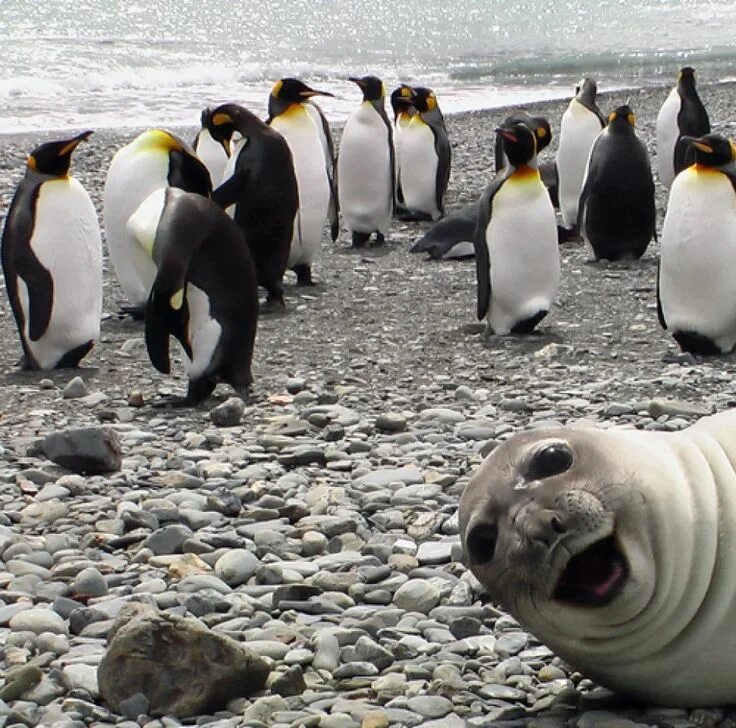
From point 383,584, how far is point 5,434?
2.60 metres

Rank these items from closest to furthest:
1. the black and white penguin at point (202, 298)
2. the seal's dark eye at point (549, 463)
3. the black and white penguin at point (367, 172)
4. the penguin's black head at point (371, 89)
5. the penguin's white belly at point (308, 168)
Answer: the seal's dark eye at point (549, 463), the black and white penguin at point (202, 298), the penguin's white belly at point (308, 168), the black and white penguin at point (367, 172), the penguin's black head at point (371, 89)

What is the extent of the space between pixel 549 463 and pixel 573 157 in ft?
34.5

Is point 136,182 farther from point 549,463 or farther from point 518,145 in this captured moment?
point 549,463

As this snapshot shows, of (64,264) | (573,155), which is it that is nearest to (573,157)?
(573,155)

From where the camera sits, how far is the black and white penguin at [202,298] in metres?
6.45

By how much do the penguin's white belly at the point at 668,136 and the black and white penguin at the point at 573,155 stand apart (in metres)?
1.05

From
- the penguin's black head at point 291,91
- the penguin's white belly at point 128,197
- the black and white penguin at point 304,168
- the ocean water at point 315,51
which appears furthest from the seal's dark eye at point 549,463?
the ocean water at point 315,51

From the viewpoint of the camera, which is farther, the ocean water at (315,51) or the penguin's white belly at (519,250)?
the ocean water at (315,51)

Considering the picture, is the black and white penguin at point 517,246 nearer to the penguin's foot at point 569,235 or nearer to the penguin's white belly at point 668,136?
the penguin's foot at point 569,235

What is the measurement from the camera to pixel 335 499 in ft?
15.3

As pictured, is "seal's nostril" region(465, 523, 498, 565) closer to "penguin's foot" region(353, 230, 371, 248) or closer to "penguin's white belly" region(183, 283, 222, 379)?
"penguin's white belly" region(183, 283, 222, 379)

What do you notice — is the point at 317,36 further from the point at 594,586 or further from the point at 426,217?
the point at 594,586

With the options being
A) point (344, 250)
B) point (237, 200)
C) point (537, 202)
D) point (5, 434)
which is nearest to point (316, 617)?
point (5, 434)

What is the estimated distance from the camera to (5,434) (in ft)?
19.5
